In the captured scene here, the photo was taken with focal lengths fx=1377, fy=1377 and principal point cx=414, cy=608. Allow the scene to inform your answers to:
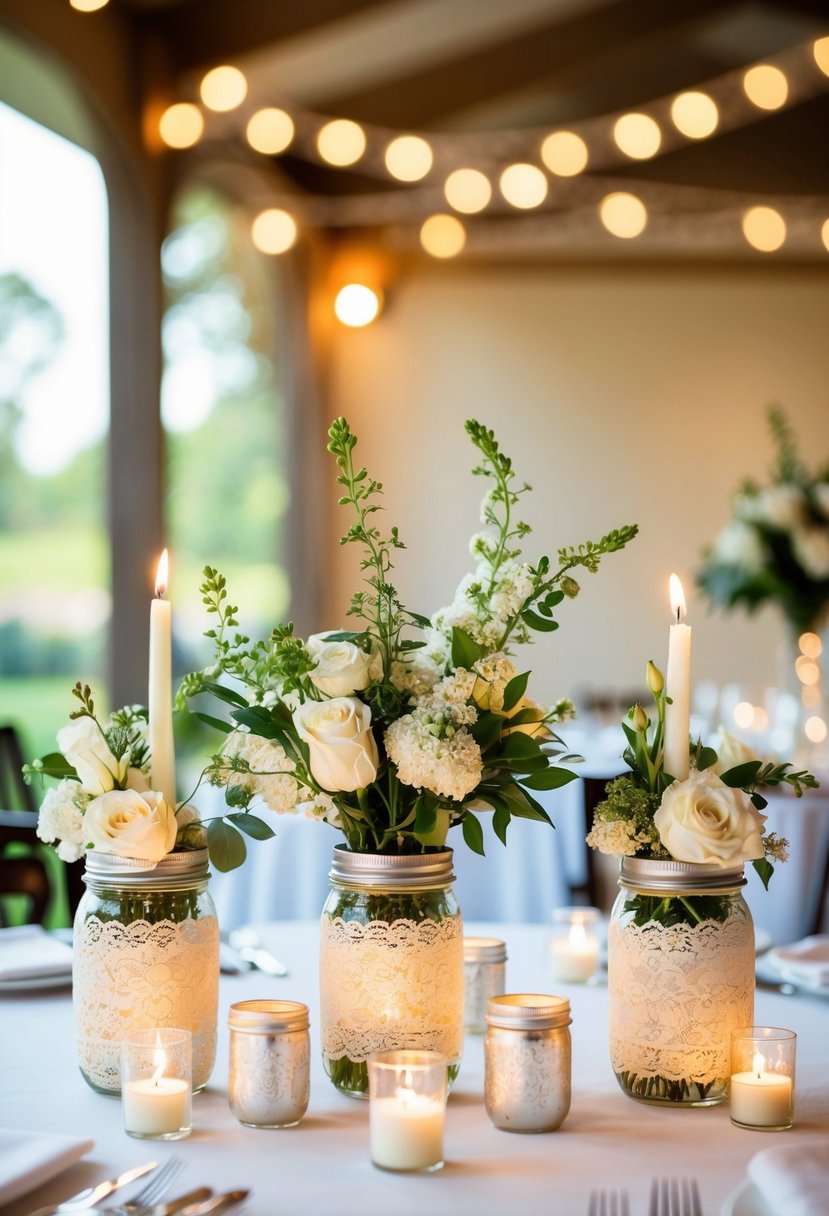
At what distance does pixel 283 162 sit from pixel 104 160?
7.16 ft

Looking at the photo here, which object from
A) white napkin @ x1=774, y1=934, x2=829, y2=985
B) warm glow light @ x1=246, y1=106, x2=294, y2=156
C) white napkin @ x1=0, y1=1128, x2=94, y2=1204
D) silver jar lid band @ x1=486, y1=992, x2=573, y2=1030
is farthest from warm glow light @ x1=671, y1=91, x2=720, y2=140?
white napkin @ x1=0, y1=1128, x2=94, y2=1204

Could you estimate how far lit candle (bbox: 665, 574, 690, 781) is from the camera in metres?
1.23

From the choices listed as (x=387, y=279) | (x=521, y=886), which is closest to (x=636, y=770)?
(x=521, y=886)

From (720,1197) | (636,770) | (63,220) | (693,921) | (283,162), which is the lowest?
(720,1197)

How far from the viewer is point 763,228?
250 inches

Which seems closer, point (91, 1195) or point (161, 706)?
point (91, 1195)

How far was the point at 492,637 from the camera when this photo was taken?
1.22 metres

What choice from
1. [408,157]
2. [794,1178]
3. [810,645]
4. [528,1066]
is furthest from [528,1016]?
[408,157]

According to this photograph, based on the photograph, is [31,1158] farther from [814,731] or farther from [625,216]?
[625,216]

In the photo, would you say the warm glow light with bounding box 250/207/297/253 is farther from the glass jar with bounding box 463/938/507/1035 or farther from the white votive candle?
the white votive candle

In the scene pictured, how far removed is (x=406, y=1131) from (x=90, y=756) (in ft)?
1.39

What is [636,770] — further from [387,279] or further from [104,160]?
[387,279]

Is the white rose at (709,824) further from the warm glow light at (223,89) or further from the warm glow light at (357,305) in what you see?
the warm glow light at (357,305)

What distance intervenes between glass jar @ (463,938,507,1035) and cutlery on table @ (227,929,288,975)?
26 centimetres
